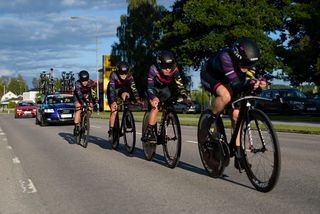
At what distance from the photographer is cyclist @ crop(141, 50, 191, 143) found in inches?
314

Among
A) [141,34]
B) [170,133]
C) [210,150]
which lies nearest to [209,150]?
[210,150]

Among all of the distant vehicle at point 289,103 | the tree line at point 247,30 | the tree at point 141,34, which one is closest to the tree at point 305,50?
the tree line at point 247,30

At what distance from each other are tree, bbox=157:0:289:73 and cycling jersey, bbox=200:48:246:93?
35428 millimetres

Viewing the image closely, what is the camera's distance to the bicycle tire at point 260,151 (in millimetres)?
5574

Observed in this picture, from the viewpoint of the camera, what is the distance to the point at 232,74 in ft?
20.4

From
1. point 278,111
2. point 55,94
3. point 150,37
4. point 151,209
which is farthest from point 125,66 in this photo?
point 150,37

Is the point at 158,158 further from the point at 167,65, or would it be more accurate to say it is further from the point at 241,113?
the point at 241,113

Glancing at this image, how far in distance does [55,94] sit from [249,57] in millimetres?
19684

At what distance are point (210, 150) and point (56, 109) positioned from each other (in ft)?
56.6

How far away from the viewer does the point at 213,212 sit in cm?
509

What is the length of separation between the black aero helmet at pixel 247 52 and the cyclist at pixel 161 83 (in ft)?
6.56

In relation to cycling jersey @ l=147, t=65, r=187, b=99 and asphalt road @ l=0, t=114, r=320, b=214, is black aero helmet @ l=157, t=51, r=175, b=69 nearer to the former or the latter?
cycling jersey @ l=147, t=65, r=187, b=99

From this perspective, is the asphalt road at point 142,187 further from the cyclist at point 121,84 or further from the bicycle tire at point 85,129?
the bicycle tire at point 85,129

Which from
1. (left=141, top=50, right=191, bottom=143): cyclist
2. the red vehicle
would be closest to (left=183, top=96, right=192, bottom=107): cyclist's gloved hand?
(left=141, top=50, right=191, bottom=143): cyclist
